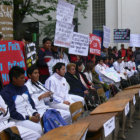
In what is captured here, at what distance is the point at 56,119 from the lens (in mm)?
3848

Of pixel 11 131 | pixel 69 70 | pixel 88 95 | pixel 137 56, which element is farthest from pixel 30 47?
pixel 137 56

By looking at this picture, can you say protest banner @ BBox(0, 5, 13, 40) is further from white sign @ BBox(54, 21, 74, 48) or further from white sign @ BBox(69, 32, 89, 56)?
white sign @ BBox(69, 32, 89, 56)

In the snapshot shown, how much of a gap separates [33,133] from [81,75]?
4.05m

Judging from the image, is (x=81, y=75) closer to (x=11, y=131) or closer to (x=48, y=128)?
(x=48, y=128)

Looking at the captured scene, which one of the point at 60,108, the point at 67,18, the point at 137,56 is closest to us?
the point at 60,108

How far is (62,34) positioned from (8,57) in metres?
1.99

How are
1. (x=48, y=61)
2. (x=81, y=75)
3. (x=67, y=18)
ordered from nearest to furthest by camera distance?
(x=48, y=61), (x=67, y=18), (x=81, y=75)

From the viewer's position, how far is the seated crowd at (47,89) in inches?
157

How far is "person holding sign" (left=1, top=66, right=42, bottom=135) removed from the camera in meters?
3.98

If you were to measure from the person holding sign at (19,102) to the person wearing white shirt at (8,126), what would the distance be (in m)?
0.23

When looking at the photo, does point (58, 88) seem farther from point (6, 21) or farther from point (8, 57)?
point (6, 21)

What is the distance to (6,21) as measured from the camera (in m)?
5.21

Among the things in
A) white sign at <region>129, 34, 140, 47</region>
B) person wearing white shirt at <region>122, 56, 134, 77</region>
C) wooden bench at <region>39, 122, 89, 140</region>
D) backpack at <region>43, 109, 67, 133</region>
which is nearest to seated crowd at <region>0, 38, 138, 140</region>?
backpack at <region>43, 109, 67, 133</region>

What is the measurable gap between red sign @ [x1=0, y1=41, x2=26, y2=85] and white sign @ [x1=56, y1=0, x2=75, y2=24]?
169 centimetres
